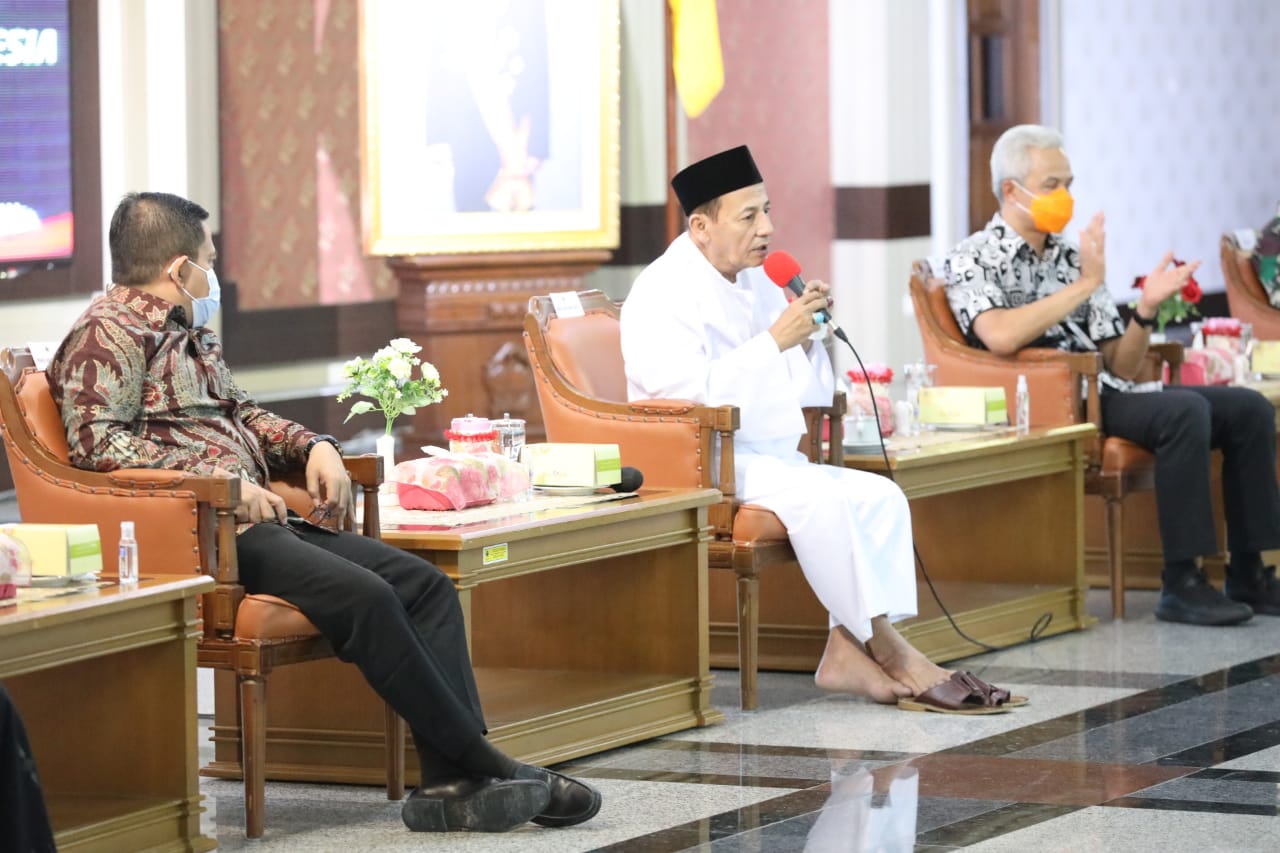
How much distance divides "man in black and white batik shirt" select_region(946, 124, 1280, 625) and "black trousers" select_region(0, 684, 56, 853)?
3.38 metres

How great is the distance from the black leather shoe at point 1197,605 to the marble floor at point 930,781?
0.54m

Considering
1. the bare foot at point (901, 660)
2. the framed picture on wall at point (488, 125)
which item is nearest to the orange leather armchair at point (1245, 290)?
the framed picture on wall at point (488, 125)

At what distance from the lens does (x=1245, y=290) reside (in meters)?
7.41

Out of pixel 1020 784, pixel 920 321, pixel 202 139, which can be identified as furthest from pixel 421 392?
pixel 202 139

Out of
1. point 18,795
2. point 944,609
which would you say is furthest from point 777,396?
point 18,795

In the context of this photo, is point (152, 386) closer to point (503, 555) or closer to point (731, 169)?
point (503, 555)

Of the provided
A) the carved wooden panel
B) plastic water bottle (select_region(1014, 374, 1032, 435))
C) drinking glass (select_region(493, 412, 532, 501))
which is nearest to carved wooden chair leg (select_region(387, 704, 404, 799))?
drinking glass (select_region(493, 412, 532, 501))

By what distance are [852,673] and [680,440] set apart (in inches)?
24.4

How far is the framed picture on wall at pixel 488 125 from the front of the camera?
8.28 metres

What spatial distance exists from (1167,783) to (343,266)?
5.12 meters

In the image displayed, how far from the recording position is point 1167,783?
3.88 meters

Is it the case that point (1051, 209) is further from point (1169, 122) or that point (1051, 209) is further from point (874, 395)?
point (1169, 122)

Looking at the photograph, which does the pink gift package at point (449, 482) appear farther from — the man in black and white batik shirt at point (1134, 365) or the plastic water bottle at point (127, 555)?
the man in black and white batik shirt at point (1134, 365)

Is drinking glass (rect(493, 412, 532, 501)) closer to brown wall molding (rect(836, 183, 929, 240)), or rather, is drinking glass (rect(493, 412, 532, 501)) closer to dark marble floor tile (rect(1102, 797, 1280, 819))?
dark marble floor tile (rect(1102, 797, 1280, 819))
